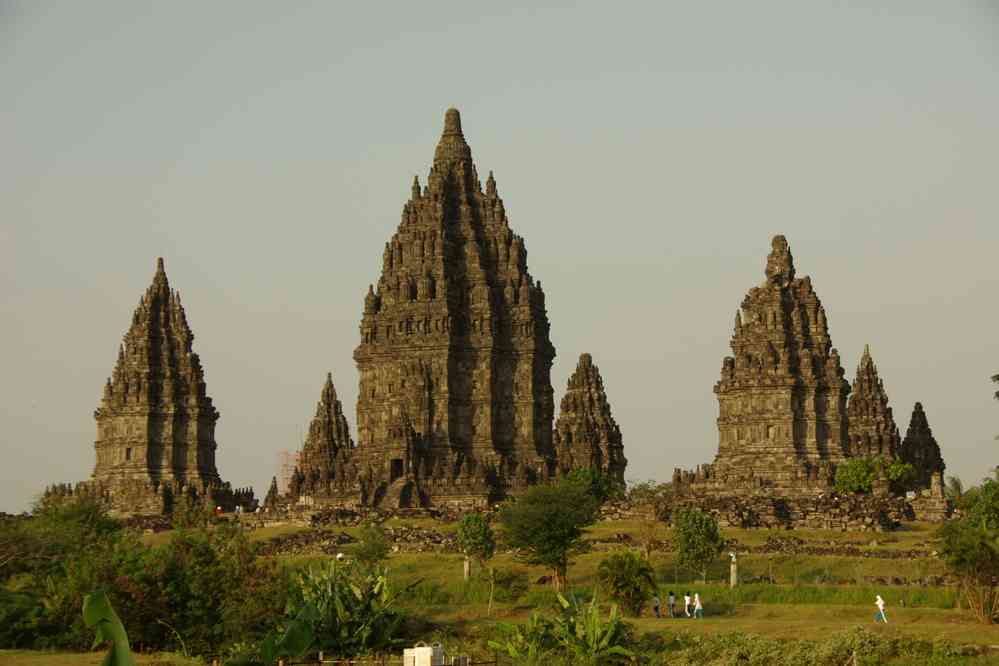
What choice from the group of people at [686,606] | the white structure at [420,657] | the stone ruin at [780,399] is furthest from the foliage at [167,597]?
the stone ruin at [780,399]

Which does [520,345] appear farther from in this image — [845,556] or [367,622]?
[367,622]

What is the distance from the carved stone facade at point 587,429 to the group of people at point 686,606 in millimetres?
53763

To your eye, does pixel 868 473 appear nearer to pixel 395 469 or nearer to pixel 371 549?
pixel 395 469

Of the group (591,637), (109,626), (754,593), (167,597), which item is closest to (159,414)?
(754,593)

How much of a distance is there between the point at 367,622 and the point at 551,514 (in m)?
25.9

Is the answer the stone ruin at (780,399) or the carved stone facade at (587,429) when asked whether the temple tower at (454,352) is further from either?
the stone ruin at (780,399)

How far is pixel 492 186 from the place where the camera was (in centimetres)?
13038

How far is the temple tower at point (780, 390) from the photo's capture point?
116875mm

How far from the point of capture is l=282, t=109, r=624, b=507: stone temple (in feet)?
391

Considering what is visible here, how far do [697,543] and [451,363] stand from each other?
47727 mm

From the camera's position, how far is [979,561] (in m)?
61.1

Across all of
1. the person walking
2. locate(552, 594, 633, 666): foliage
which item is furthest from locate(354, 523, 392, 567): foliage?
locate(552, 594, 633, 666): foliage

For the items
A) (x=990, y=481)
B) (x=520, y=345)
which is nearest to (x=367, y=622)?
(x=990, y=481)

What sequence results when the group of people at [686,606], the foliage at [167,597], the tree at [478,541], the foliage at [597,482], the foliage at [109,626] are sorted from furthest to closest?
the foliage at [597,482]
the tree at [478,541]
the group of people at [686,606]
the foliage at [167,597]
the foliage at [109,626]
